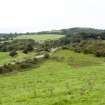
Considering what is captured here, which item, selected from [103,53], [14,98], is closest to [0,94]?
[14,98]

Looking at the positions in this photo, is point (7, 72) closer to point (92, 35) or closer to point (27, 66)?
point (27, 66)

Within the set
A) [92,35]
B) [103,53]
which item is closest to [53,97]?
[103,53]

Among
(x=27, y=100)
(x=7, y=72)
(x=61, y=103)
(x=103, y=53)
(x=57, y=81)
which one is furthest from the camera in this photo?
(x=103, y=53)

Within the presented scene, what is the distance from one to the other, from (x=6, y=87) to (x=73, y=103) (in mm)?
13788

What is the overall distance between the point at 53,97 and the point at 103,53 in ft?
143

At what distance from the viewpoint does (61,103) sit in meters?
21.8

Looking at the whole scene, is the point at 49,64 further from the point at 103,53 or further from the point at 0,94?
the point at 0,94

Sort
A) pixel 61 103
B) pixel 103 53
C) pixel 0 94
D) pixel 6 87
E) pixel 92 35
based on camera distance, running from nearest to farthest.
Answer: pixel 61 103
pixel 0 94
pixel 6 87
pixel 103 53
pixel 92 35

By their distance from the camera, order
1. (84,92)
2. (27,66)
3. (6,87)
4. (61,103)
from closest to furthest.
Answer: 1. (61,103)
2. (84,92)
3. (6,87)
4. (27,66)

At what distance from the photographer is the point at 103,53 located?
218ft

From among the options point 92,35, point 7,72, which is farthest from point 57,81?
point 92,35

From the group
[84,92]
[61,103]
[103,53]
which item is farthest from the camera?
[103,53]

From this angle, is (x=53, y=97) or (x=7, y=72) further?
(x=7, y=72)

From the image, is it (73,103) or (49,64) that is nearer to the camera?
(73,103)
